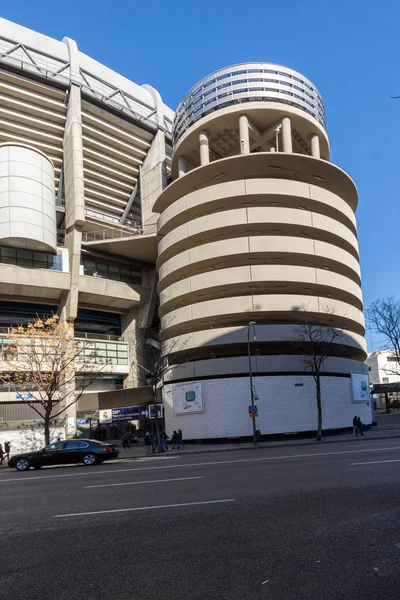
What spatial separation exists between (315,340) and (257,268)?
7135 millimetres

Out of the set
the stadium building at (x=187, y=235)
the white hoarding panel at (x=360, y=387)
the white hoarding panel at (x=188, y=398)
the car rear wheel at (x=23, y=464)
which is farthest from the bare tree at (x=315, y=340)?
the car rear wheel at (x=23, y=464)

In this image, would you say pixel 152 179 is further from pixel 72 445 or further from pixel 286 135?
pixel 72 445

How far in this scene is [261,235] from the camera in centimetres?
4009

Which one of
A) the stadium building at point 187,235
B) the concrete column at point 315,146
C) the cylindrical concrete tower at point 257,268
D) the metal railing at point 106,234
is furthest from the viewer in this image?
the metal railing at point 106,234

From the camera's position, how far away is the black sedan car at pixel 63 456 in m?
22.9

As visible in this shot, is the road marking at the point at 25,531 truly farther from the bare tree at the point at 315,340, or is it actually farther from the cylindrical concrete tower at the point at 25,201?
the cylindrical concrete tower at the point at 25,201

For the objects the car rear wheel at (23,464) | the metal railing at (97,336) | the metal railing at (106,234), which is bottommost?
the car rear wheel at (23,464)

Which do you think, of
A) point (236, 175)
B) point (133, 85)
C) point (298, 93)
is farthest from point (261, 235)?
point (133, 85)

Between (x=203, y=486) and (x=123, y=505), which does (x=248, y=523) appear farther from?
(x=203, y=486)

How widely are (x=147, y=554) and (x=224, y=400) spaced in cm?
3217

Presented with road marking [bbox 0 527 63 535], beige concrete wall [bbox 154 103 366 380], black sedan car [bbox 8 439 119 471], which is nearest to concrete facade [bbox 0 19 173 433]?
beige concrete wall [bbox 154 103 366 380]

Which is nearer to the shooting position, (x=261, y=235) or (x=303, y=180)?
(x=261, y=235)

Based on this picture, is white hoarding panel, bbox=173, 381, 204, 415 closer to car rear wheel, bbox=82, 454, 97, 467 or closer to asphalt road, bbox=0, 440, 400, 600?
car rear wheel, bbox=82, 454, 97, 467

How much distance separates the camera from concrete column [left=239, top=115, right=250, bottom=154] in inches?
1646
